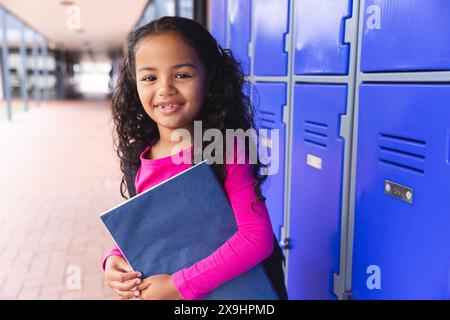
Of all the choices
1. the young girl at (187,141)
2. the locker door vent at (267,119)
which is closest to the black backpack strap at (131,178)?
the young girl at (187,141)

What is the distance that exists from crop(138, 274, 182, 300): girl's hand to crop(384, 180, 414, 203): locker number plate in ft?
2.76

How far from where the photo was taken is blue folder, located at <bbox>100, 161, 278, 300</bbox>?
0.97 metres

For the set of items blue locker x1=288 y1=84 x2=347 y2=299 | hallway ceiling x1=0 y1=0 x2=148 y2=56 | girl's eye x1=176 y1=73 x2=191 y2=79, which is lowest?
blue locker x1=288 y1=84 x2=347 y2=299

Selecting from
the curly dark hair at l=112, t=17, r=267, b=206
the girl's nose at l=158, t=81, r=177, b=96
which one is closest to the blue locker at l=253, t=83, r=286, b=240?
the curly dark hair at l=112, t=17, r=267, b=206

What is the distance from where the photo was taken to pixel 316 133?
6.88 feet

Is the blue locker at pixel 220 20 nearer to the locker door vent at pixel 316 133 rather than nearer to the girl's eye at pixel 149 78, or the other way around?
the locker door vent at pixel 316 133

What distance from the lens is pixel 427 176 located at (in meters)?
1.37

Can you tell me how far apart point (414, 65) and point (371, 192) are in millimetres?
492

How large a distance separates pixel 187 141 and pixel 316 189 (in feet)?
3.68

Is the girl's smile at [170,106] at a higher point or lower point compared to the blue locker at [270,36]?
lower

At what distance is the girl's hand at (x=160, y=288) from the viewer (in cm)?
101

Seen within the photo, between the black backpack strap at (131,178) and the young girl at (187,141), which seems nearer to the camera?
the young girl at (187,141)

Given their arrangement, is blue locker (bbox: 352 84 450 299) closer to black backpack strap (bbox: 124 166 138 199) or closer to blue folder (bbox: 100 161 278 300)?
blue folder (bbox: 100 161 278 300)

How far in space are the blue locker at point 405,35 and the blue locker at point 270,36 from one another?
0.76m
